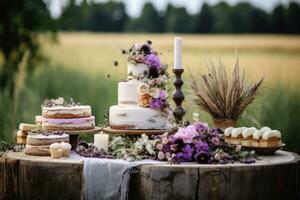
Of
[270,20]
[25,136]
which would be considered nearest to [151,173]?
[25,136]

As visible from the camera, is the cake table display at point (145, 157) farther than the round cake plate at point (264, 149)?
No

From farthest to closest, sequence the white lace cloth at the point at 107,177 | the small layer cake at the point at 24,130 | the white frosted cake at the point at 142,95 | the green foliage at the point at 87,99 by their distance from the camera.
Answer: the green foliage at the point at 87,99 → the small layer cake at the point at 24,130 → the white frosted cake at the point at 142,95 → the white lace cloth at the point at 107,177

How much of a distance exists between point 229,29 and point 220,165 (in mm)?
8906

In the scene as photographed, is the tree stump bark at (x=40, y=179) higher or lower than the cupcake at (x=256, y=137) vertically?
lower

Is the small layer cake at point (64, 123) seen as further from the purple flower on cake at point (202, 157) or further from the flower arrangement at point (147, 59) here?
the purple flower on cake at point (202, 157)

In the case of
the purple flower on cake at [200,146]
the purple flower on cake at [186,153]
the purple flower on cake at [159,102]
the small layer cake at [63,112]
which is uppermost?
the purple flower on cake at [159,102]

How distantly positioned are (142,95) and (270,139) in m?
1.16

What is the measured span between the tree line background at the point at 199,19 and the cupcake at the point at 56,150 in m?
7.43

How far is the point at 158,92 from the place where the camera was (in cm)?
737

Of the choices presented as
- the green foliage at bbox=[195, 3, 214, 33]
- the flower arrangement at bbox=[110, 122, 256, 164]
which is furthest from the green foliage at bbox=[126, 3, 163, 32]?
the flower arrangement at bbox=[110, 122, 256, 164]

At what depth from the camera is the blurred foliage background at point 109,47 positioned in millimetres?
11680

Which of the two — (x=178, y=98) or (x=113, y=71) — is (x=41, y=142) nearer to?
(x=178, y=98)

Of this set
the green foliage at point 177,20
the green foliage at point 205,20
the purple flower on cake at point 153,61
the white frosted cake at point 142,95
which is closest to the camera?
the white frosted cake at point 142,95

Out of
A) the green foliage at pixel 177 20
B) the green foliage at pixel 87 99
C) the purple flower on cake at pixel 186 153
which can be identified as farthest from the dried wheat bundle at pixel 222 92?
the green foliage at pixel 177 20
